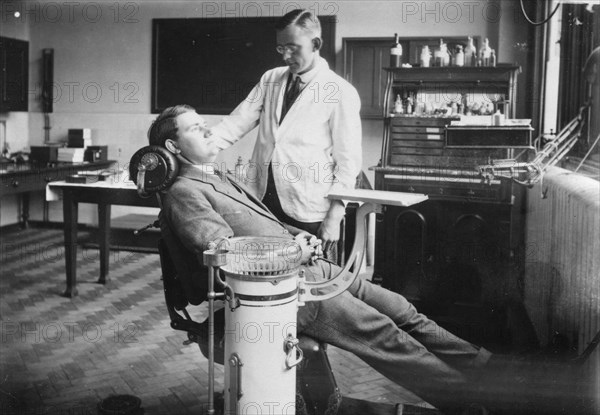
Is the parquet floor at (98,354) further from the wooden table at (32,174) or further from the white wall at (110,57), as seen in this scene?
the white wall at (110,57)

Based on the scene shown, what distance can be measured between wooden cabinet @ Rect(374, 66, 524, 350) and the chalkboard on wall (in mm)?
1780

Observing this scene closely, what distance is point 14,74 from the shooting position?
23.3 ft

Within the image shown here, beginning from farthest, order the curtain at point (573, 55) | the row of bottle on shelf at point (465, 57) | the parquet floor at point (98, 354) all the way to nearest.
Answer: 1. the row of bottle on shelf at point (465, 57)
2. the curtain at point (573, 55)
3. the parquet floor at point (98, 354)

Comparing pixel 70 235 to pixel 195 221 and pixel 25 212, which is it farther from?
pixel 25 212

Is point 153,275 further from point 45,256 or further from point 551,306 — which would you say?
point 551,306

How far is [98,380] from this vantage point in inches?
127

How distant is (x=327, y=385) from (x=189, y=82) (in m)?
4.74

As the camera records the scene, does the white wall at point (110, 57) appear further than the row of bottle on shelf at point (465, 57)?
Yes

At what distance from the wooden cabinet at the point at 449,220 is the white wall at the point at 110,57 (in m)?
1.58

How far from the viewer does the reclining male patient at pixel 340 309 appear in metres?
2.30

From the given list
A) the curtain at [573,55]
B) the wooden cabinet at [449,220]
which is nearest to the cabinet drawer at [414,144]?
the wooden cabinet at [449,220]

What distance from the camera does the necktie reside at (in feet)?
10.4

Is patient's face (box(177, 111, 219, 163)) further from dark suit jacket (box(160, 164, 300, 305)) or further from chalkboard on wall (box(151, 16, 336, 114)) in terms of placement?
chalkboard on wall (box(151, 16, 336, 114))

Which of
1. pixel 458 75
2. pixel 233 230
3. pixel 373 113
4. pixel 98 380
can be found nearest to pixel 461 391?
pixel 233 230
